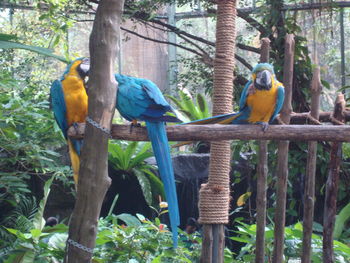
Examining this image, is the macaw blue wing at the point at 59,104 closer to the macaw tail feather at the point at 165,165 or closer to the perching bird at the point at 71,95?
the perching bird at the point at 71,95

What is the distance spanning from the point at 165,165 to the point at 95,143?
0.25 metres

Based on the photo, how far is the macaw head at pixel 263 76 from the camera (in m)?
1.85

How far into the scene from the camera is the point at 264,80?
1866 mm

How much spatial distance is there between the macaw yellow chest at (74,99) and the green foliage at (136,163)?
1.50 metres

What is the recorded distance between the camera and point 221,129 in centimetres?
156

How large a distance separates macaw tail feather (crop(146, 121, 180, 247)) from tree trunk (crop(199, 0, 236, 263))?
0.22 meters

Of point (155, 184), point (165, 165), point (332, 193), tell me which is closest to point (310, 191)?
point (332, 193)

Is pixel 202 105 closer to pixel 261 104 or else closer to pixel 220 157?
pixel 261 104

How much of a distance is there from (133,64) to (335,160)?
3.41 metres

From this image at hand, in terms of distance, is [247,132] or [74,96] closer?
[247,132]

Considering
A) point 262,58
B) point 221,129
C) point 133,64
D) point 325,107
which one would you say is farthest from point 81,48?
point 221,129

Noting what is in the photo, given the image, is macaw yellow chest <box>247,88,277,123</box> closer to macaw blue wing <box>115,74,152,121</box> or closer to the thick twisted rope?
the thick twisted rope

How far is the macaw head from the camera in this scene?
1.85m

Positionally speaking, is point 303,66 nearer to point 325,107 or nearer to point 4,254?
point 325,107
